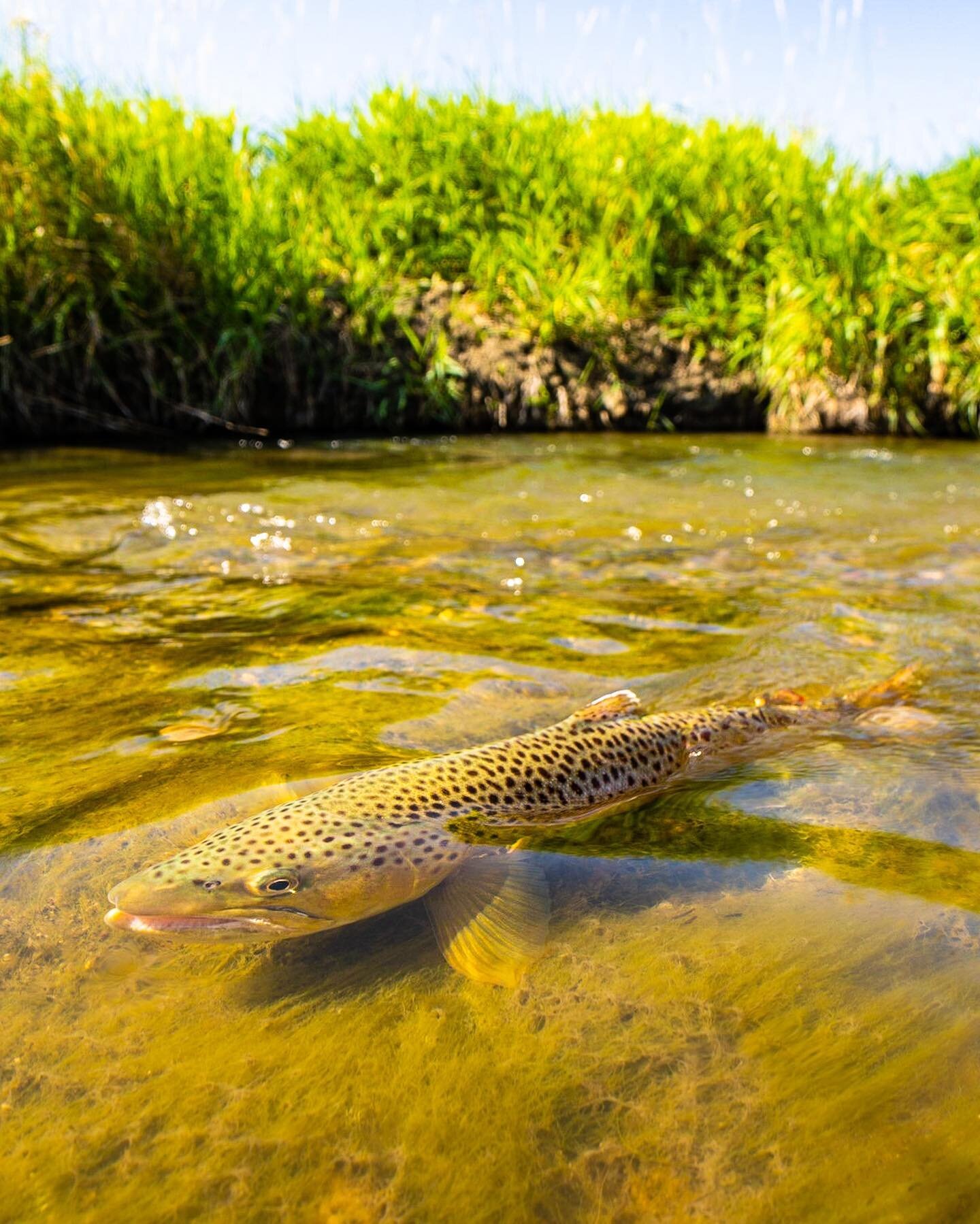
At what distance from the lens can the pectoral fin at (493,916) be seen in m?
1.88

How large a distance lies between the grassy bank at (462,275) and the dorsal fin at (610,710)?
703 cm

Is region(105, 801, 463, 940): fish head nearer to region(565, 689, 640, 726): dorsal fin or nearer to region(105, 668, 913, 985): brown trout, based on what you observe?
region(105, 668, 913, 985): brown trout

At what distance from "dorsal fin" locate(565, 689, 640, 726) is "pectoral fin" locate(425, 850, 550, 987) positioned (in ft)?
2.01

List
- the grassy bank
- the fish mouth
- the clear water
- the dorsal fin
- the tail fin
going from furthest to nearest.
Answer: the grassy bank, the tail fin, the dorsal fin, the fish mouth, the clear water

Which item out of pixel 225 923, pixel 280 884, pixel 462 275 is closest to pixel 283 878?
pixel 280 884

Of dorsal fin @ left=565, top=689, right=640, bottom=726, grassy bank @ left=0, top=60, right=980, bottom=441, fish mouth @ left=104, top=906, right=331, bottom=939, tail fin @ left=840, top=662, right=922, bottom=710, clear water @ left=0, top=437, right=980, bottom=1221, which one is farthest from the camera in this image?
grassy bank @ left=0, top=60, right=980, bottom=441

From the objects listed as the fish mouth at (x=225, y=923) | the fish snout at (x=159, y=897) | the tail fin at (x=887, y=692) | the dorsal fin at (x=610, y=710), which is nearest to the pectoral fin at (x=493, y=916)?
the fish mouth at (x=225, y=923)

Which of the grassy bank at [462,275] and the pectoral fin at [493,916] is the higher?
the grassy bank at [462,275]

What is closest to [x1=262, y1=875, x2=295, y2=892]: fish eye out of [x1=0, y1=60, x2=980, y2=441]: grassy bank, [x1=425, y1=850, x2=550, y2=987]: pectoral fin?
[x1=425, y1=850, x2=550, y2=987]: pectoral fin

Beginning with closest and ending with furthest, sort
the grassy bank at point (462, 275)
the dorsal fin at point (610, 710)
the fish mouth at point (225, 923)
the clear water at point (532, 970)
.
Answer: the clear water at point (532, 970) < the fish mouth at point (225, 923) < the dorsal fin at point (610, 710) < the grassy bank at point (462, 275)

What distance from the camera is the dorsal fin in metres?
2.78

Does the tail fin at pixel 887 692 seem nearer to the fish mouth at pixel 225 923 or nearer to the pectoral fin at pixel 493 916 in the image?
the pectoral fin at pixel 493 916

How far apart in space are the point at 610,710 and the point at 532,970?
109 centimetres

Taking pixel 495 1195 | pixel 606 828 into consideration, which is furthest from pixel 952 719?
pixel 495 1195
